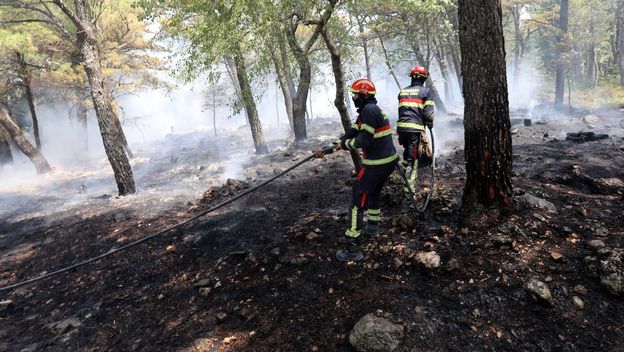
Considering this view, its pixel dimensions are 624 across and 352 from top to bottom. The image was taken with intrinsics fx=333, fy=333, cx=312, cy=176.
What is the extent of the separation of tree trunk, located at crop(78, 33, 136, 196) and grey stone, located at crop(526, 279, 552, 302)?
9237 millimetres

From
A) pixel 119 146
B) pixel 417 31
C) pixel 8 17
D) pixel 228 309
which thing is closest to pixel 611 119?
pixel 417 31

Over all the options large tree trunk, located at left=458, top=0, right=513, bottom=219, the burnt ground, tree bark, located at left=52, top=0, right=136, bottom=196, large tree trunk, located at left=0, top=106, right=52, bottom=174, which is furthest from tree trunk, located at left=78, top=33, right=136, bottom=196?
large tree trunk, located at left=0, top=106, right=52, bottom=174

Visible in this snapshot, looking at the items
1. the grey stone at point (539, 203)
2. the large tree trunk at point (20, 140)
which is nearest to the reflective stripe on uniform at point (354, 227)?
the grey stone at point (539, 203)

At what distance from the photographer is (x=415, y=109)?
545cm

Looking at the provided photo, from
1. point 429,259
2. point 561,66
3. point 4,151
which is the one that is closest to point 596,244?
point 429,259

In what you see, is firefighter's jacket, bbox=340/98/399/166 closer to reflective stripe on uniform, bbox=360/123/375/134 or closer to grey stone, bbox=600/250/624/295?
reflective stripe on uniform, bbox=360/123/375/134

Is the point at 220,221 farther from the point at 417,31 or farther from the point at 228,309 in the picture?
the point at 417,31

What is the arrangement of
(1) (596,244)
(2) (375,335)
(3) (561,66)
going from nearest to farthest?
(2) (375,335) → (1) (596,244) → (3) (561,66)

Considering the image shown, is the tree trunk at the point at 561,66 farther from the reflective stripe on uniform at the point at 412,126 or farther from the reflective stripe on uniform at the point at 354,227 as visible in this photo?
the reflective stripe on uniform at the point at 354,227

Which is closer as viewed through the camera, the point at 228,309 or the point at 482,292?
the point at 482,292

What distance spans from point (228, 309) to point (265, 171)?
689 centimetres

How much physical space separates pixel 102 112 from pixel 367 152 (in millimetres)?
7905

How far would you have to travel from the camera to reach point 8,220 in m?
9.62

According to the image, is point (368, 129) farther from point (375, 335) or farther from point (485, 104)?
point (375, 335)
